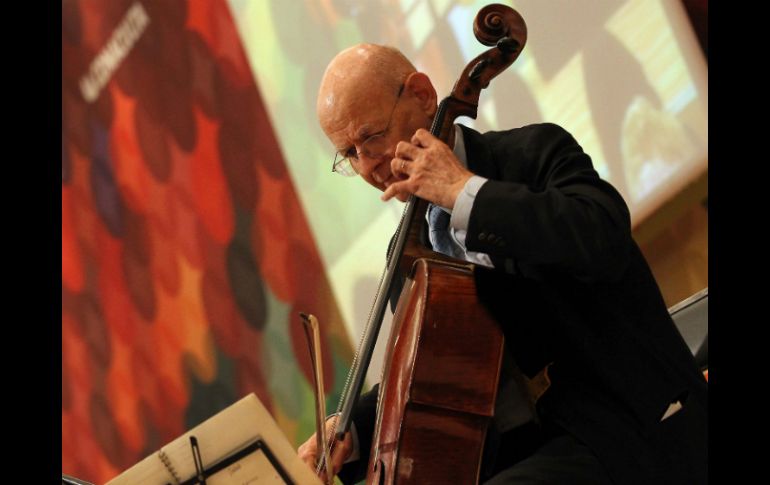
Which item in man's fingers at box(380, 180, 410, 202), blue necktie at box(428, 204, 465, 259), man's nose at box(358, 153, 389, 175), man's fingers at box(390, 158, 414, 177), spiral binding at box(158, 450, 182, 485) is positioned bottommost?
spiral binding at box(158, 450, 182, 485)

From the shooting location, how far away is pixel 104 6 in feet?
14.8

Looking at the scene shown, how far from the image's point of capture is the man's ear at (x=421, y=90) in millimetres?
1929

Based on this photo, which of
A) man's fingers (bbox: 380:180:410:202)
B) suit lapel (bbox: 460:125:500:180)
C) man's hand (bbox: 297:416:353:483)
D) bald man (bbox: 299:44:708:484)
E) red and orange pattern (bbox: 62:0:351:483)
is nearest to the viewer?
bald man (bbox: 299:44:708:484)

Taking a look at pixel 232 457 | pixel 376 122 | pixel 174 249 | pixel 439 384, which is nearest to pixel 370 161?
pixel 376 122

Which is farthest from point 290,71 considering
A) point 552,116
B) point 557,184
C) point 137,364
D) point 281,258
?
point 557,184

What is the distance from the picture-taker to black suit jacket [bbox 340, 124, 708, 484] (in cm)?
146

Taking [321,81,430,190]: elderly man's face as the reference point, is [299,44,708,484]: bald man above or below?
below

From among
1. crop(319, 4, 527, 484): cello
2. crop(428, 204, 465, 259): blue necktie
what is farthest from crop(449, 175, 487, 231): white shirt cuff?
crop(428, 204, 465, 259): blue necktie

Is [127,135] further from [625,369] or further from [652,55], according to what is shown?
[625,369]

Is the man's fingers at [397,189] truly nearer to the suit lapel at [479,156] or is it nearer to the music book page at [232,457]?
the suit lapel at [479,156]

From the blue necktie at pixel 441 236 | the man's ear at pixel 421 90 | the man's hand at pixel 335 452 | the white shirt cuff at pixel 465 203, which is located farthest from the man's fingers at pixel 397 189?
the man's hand at pixel 335 452

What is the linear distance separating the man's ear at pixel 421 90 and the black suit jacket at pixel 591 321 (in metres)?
0.38

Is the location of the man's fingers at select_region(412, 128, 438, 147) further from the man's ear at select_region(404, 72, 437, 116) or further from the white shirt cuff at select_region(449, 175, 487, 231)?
the man's ear at select_region(404, 72, 437, 116)
